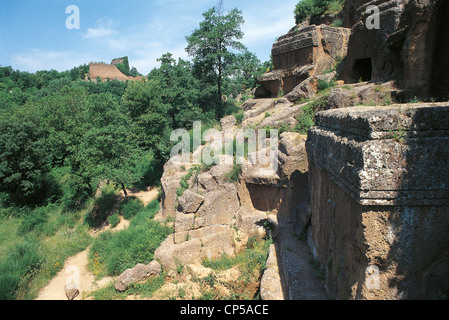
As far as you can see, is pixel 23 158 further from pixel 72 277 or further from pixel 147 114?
pixel 72 277

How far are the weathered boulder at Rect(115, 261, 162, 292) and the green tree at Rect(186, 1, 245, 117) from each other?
38.7 feet

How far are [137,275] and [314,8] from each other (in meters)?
19.5

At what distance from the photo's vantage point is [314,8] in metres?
17.8

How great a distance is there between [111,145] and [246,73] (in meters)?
9.02

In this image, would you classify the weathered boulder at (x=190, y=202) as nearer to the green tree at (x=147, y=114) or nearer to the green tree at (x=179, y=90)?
the green tree at (x=147, y=114)

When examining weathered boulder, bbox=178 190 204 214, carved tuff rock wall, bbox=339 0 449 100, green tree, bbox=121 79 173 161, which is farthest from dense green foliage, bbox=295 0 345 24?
weathered boulder, bbox=178 190 204 214

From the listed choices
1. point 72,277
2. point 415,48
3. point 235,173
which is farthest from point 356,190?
point 72,277

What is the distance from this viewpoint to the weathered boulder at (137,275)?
7090 mm

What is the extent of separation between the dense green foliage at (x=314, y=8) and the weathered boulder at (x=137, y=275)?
18430mm

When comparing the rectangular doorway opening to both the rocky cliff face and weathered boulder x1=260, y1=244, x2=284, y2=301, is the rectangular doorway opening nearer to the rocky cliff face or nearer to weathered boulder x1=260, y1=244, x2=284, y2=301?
the rocky cliff face

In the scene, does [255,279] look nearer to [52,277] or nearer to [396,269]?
[396,269]

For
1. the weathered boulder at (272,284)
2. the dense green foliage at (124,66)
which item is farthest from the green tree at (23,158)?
the dense green foliage at (124,66)

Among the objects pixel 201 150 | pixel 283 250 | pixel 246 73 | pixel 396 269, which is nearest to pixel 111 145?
pixel 201 150

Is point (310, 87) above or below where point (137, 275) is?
above
